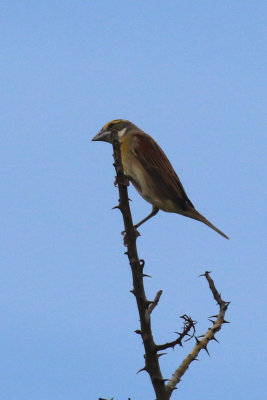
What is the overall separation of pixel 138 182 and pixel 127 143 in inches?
23.6

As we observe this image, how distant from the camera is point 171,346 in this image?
3920 mm

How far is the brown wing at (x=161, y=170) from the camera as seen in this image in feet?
24.7

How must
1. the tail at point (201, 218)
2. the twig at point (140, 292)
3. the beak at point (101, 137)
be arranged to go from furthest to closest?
the beak at point (101, 137) < the tail at point (201, 218) < the twig at point (140, 292)

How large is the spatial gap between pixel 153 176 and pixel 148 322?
3.84 meters

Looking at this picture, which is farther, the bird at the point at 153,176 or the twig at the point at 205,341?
the bird at the point at 153,176

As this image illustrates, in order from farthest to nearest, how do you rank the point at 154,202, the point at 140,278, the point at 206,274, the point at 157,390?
1. the point at 154,202
2. the point at 206,274
3. the point at 140,278
4. the point at 157,390

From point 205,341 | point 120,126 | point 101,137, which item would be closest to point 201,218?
point 101,137

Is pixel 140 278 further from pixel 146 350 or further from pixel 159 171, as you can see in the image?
pixel 159 171

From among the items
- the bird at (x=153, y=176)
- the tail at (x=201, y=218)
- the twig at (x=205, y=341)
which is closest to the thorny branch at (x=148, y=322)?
the twig at (x=205, y=341)

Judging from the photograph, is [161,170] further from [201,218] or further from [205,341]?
[205,341]

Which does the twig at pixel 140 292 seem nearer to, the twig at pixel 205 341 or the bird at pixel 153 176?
the twig at pixel 205 341

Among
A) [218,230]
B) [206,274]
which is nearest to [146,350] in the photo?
[206,274]

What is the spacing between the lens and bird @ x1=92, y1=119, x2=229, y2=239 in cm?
754

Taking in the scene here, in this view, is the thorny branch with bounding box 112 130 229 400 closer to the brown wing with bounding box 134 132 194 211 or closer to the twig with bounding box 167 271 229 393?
the twig with bounding box 167 271 229 393
